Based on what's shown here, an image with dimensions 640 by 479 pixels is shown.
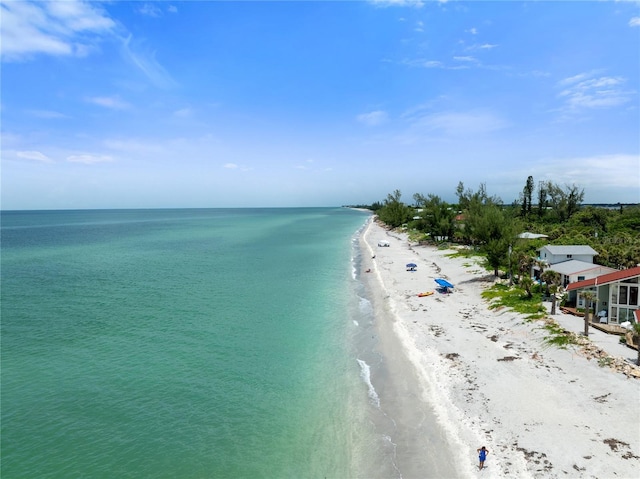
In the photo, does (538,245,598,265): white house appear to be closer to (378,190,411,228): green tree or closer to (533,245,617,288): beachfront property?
(533,245,617,288): beachfront property

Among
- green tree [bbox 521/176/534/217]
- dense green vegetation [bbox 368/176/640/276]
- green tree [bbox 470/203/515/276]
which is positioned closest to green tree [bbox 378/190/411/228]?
dense green vegetation [bbox 368/176/640/276]

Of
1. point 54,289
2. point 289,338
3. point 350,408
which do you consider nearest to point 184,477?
point 350,408

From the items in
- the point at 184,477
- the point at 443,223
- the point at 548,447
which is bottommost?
the point at 184,477

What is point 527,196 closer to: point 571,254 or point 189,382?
point 571,254

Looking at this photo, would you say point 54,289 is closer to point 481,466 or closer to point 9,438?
point 9,438

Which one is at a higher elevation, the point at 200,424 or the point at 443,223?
the point at 443,223
